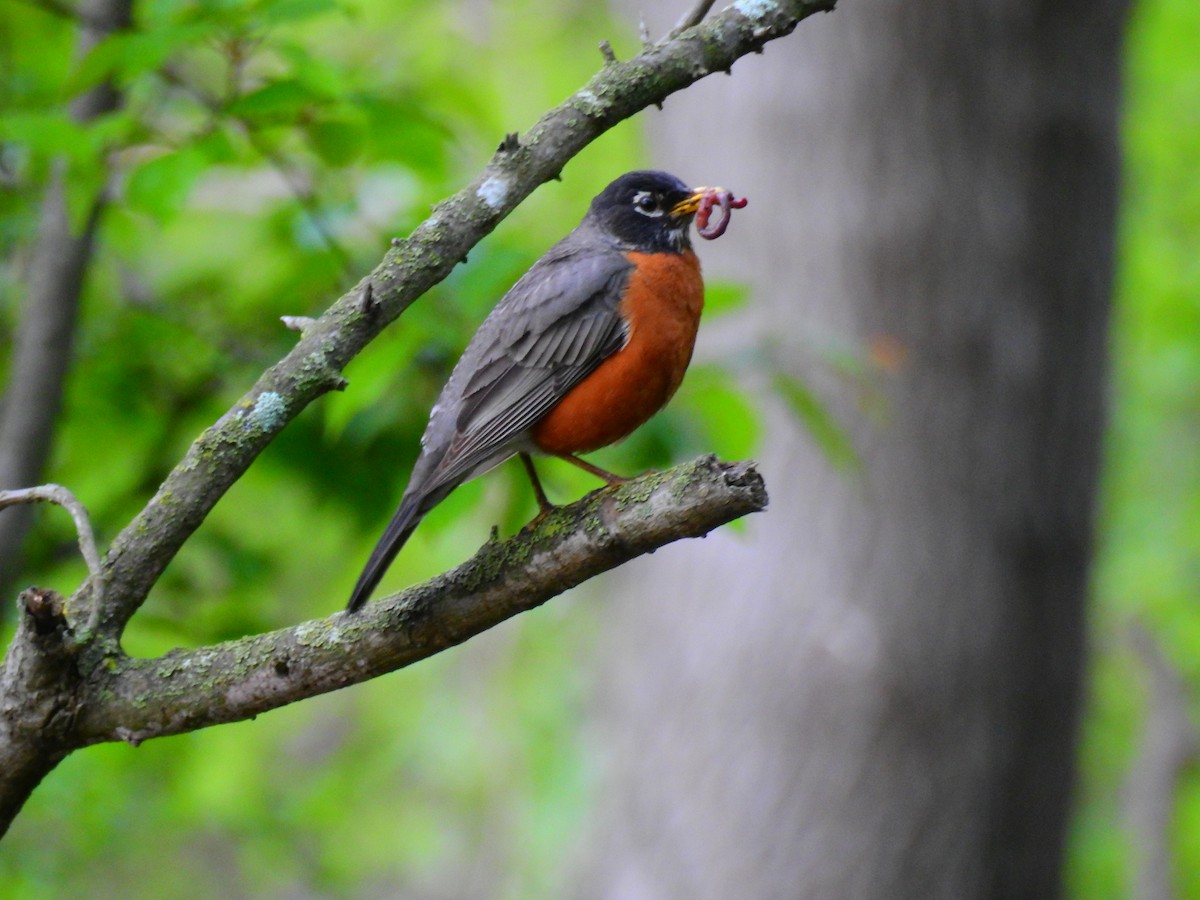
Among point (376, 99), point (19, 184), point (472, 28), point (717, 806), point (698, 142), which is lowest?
point (717, 806)

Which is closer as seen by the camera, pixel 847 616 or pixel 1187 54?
pixel 847 616

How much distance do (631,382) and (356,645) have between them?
1.18 meters

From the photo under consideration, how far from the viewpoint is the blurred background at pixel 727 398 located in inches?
149

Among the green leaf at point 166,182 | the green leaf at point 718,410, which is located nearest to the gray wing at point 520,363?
the green leaf at point 718,410

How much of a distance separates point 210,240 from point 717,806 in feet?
12.2

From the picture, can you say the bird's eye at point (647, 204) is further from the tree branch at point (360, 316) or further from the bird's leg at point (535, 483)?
the tree branch at point (360, 316)

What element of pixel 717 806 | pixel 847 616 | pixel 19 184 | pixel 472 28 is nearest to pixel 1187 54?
pixel 472 28

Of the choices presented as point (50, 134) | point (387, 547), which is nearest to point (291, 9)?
point (50, 134)

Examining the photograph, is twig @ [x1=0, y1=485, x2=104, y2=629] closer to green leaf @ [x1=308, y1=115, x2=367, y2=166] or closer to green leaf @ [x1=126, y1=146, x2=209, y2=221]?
green leaf @ [x1=126, y1=146, x2=209, y2=221]

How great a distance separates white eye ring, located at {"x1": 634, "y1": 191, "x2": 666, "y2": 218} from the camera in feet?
13.1

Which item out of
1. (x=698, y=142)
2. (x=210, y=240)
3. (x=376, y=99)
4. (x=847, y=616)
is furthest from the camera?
(x=698, y=142)

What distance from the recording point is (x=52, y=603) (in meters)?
2.13

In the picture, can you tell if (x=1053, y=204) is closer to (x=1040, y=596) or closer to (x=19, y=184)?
(x=1040, y=596)

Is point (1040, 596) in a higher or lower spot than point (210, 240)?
higher
